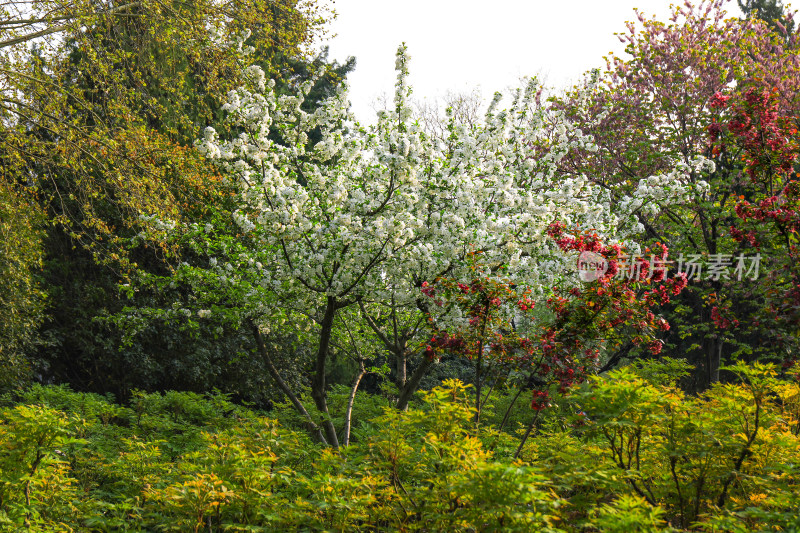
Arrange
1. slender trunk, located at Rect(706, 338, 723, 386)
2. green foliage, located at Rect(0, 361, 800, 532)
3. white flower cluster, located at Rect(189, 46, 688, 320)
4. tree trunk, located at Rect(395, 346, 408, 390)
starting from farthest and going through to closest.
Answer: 1. slender trunk, located at Rect(706, 338, 723, 386)
2. tree trunk, located at Rect(395, 346, 408, 390)
3. white flower cluster, located at Rect(189, 46, 688, 320)
4. green foliage, located at Rect(0, 361, 800, 532)

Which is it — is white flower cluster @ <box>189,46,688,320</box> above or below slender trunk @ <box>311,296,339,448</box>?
above

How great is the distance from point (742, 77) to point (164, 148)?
8.56m

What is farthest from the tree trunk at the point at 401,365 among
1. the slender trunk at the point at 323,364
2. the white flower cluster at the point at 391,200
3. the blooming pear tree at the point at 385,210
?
the white flower cluster at the point at 391,200

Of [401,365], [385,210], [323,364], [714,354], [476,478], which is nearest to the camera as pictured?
[476,478]

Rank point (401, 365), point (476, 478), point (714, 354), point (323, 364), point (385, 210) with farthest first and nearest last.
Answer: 1. point (714, 354)
2. point (401, 365)
3. point (323, 364)
4. point (385, 210)
5. point (476, 478)

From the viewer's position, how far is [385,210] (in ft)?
19.7

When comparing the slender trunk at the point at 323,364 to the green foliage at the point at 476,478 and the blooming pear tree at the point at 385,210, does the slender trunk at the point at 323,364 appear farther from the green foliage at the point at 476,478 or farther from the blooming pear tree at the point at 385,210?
the green foliage at the point at 476,478

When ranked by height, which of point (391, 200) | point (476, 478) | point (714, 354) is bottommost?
→ point (476, 478)

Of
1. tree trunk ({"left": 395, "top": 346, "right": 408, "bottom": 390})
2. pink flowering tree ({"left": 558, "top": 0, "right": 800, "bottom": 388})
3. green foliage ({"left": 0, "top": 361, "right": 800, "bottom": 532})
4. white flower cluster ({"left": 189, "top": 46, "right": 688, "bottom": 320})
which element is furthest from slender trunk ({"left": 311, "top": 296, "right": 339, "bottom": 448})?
pink flowering tree ({"left": 558, "top": 0, "right": 800, "bottom": 388})

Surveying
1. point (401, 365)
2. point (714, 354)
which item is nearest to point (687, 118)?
point (714, 354)

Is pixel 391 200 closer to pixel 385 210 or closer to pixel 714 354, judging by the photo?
pixel 385 210

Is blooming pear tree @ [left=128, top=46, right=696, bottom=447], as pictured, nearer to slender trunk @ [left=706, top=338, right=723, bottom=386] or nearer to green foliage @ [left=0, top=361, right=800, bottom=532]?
green foliage @ [left=0, top=361, right=800, bottom=532]

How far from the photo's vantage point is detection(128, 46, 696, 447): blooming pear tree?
18.9 feet

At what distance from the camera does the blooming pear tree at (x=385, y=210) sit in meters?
5.77
